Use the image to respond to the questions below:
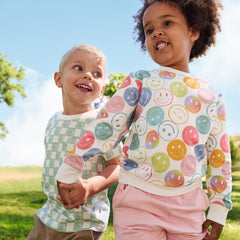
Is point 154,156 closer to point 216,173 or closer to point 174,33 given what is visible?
point 216,173

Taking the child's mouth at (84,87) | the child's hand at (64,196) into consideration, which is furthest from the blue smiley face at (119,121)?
the child's mouth at (84,87)

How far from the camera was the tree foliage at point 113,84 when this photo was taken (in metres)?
19.4

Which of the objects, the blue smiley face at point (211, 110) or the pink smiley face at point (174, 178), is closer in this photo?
the pink smiley face at point (174, 178)

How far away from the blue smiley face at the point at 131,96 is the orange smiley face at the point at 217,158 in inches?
26.3

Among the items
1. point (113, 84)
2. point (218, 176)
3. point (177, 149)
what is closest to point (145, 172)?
point (177, 149)

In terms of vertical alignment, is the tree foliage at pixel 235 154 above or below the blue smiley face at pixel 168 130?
below

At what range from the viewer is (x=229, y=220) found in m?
6.45

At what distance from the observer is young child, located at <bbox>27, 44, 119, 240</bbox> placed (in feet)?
8.02

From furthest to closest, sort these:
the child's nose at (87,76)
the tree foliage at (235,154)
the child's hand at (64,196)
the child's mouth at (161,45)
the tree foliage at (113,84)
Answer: the tree foliage at (235,154) < the tree foliage at (113,84) < the child's nose at (87,76) < the child's mouth at (161,45) < the child's hand at (64,196)

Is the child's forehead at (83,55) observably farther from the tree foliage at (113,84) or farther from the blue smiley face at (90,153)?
the tree foliage at (113,84)

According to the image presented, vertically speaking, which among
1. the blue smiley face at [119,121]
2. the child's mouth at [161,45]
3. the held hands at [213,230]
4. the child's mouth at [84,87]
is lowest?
the held hands at [213,230]

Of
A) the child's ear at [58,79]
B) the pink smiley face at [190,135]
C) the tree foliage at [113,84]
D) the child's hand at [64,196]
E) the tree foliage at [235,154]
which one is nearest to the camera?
the child's hand at [64,196]

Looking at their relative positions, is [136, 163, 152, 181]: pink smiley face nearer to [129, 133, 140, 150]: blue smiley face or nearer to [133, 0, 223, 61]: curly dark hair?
[129, 133, 140, 150]: blue smiley face

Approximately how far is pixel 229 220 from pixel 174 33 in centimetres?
527
